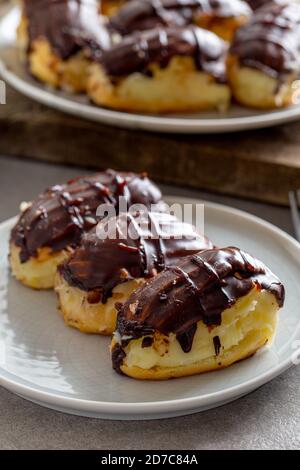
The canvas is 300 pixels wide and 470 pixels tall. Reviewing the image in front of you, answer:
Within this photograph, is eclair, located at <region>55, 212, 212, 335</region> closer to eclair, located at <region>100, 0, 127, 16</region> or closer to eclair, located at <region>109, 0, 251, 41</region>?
eclair, located at <region>109, 0, 251, 41</region>

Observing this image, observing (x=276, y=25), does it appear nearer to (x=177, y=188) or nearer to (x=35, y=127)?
(x=177, y=188)

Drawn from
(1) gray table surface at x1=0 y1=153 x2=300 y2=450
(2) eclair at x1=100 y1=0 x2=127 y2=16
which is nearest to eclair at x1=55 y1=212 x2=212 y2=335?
(1) gray table surface at x1=0 y1=153 x2=300 y2=450

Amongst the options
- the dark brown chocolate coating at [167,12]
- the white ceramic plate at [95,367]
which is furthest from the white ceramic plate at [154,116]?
the white ceramic plate at [95,367]

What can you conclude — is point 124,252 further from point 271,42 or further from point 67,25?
point 67,25

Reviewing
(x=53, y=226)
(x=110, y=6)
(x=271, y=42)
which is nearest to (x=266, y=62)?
(x=271, y=42)

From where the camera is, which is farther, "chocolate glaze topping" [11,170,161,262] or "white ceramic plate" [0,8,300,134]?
"white ceramic plate" [0,8,300,134]

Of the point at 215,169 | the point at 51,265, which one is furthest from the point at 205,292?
the point at 215,169

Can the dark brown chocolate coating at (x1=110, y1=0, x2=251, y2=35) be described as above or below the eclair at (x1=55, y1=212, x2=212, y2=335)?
above

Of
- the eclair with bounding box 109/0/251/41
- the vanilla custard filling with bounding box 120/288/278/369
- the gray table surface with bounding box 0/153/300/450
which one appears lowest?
the gray table surface with bounding box 0/153/300/450

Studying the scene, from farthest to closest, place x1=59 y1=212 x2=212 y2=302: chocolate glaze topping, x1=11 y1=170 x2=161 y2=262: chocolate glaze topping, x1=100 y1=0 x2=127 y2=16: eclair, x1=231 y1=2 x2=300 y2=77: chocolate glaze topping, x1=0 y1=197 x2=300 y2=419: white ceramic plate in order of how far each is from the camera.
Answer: x1=100 y1=0 x2=127 y2=16: eclair
x1=231 y1=2 x2=300 y2=77: chocolate glaze topping
x1=11 y1=170 x2=161 y2=262: chocolate glaze topping
x1=59 y1=212 x2=212 y2=302: chocolate glaze topping
x1=0 y1=197 x2=300 y2=419: white ceramic plate
